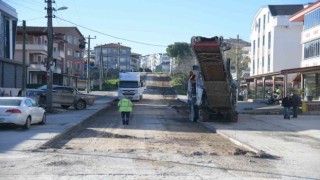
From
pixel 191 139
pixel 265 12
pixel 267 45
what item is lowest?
pixel 191 139

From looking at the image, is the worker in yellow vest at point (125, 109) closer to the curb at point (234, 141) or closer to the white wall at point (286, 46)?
the curb at point (234, 141)

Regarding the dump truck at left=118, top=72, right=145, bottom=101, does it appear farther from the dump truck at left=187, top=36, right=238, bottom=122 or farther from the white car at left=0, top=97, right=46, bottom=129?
the white car at left=0, top=97, right=46, bottom=129

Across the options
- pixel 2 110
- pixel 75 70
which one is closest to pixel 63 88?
pixel 2 110

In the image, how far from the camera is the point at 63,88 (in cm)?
3941

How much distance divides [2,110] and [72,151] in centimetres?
736

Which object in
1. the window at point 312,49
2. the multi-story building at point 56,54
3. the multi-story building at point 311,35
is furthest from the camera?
the multi-story building at point 56,54

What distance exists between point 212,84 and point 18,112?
1050cm

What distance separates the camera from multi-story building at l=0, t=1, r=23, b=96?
38125mm

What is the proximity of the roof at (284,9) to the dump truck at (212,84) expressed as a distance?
151 ft

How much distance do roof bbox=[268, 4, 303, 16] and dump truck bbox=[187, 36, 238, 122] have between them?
1812 inches

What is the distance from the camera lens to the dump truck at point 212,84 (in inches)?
990

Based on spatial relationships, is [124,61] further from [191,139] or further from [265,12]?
[191,139]

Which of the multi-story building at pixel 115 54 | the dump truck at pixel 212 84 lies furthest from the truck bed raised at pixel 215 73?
the multi-story building at pixel 115 54

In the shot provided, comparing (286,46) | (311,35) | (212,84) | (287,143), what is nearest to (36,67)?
(286,46)
